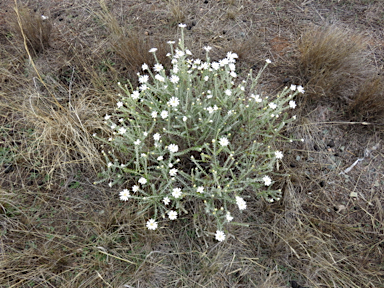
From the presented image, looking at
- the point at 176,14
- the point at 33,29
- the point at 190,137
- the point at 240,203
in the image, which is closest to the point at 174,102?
the point at 190,137

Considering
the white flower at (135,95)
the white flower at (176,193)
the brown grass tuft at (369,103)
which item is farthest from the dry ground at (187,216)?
the white flower at (135,95)

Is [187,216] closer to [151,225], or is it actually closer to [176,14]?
[151,225]

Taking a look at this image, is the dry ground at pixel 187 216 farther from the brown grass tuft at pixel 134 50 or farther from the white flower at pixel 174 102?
the white flower at pixel 174 102

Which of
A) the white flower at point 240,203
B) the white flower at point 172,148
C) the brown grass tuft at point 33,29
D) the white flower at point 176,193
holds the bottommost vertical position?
the white flower at point 176,193

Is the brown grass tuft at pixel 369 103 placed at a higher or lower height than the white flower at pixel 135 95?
lower

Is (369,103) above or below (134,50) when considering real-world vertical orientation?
below

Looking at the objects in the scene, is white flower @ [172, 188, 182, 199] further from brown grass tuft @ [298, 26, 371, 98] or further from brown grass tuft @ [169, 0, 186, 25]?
brown grass tuft @ [169, 0, 186, 25]
